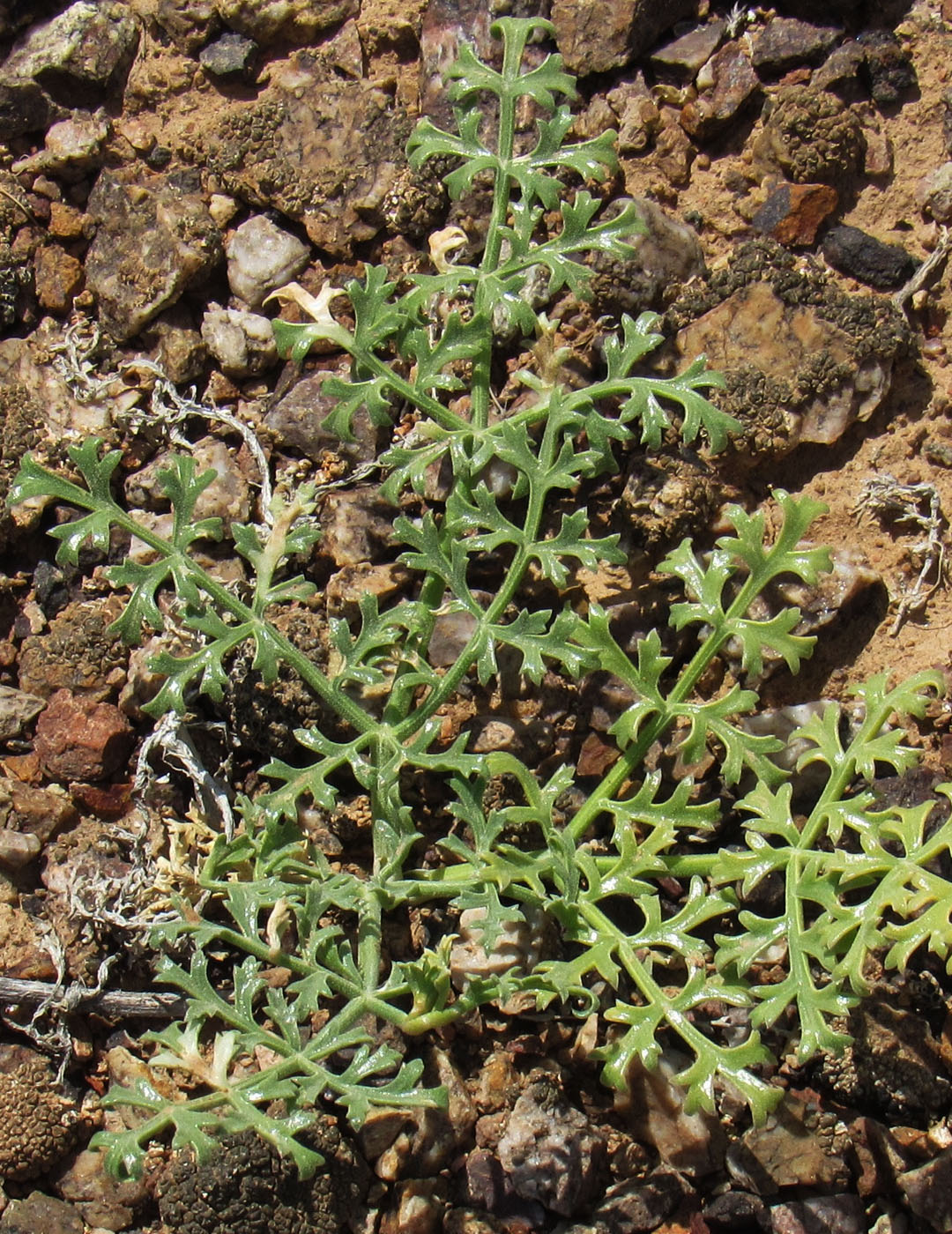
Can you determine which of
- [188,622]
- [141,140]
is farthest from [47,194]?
[188,622]

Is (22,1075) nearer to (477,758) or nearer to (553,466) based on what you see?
(477,758)

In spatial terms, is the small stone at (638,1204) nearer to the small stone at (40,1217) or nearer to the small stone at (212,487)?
the small stone at (40,1217)

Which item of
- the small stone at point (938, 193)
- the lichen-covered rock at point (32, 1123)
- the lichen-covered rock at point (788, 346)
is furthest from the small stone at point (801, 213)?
the lichen-covered rock at point (32, 1123)

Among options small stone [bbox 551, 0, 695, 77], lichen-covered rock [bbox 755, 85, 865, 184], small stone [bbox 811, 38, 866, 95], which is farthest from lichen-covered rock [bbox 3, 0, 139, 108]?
small stone [bbox 811, 38, 866, 95]

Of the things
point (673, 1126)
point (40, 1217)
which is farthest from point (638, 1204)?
point (40, 1217)

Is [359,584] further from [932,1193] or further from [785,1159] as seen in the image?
[932,1193]
